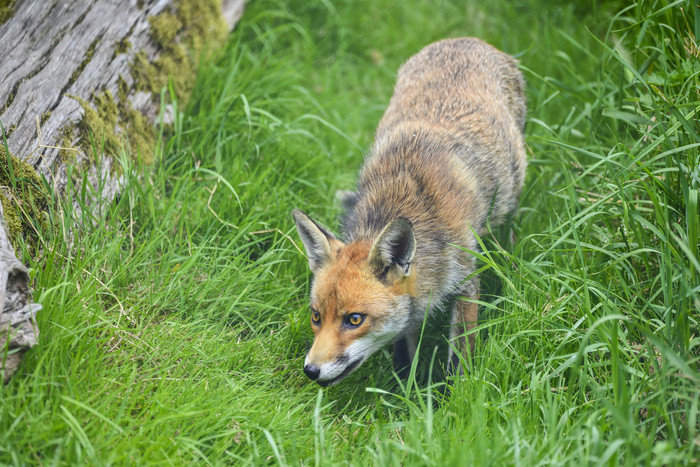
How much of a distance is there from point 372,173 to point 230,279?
133 cm

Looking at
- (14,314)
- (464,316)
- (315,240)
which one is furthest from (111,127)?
(464,316)

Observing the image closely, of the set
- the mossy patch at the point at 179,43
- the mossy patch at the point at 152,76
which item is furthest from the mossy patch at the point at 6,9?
the mossy patch at the point at 179,43

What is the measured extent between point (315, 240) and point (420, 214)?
0.76 metres

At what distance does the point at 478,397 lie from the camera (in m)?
3.23

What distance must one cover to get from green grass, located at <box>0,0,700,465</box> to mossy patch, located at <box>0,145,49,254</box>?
0.33 feet

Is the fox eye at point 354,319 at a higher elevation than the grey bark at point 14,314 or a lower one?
lower

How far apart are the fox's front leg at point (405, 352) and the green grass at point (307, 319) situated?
11 cm

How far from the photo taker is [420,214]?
404 cm

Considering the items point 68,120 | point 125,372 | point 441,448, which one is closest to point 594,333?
point 441,448

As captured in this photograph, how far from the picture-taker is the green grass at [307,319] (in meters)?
2.80

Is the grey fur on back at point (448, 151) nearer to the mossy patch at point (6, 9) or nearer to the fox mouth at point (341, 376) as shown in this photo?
the fox mouth at point (341, 376)

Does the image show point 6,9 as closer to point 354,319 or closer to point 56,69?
point 56,69

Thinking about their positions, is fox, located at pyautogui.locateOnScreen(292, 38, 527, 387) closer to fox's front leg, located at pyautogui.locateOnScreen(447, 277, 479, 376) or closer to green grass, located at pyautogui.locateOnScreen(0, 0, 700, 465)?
fox's front leg, located at pyautogui.locateOnScreen(447, 277, 479, 376)

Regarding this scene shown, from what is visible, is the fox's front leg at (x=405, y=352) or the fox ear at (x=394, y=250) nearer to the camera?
the fox ear at (x=394, y=250)
